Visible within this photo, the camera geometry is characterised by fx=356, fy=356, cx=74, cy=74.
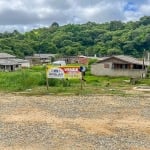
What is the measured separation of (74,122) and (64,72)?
47.0ft

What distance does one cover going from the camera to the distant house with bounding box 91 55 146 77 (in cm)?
5341

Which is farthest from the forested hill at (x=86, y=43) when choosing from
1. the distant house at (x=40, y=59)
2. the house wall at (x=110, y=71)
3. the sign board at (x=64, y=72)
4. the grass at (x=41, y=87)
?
the sign board at (x=64, y=72)

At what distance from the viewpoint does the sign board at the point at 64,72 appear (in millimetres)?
32875

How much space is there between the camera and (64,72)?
33.2m

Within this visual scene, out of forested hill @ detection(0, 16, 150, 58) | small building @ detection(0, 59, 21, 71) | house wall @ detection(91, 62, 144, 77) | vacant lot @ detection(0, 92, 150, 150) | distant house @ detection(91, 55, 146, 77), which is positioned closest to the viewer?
vacant lot @ detection(0, 92, 150, 150)

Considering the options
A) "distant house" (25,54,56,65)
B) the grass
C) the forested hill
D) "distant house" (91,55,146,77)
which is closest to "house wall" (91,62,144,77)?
"distant house" (91,55,146,77)

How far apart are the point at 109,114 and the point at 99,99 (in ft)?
19.8

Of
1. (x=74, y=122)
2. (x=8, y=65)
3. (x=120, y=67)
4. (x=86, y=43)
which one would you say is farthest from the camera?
(x=86, y=43)

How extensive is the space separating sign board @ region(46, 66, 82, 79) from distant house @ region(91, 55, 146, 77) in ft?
71.1

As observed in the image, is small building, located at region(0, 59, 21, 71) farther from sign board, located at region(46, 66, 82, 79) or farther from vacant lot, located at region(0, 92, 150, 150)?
vacant lot, located at region(0, 92, 150, 150)

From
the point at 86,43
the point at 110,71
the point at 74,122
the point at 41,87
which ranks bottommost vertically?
the point at 74,122

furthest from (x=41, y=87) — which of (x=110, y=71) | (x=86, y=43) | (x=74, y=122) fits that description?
(x=86, y=43)

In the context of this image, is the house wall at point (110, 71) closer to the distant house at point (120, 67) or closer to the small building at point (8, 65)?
the distant house at point (120, 67)

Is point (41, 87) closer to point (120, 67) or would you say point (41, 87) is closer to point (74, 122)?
point (74, 122)
